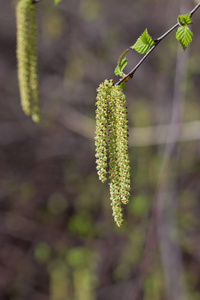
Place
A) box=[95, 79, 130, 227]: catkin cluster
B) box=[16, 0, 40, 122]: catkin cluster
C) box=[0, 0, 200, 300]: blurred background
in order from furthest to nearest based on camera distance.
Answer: box=[0, 0, 200, 300]: blurred background → box=[16, 0, 40, 122]: catkin cluster → box=[95, 79, 130, 227]: catkin cluster

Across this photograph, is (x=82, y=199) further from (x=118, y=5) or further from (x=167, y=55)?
(x=118, y=5)

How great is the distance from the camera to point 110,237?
4621 mm

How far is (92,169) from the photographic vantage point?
518 cm

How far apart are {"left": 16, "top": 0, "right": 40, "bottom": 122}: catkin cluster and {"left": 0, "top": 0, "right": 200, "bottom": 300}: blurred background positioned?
5.74ft

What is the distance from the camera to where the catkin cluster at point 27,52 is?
5.51 feet

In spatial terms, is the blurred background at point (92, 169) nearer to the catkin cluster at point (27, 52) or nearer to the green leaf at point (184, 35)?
the catkin cluster at point (27, 52)

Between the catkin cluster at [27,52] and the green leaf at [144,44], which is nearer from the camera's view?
the green leaf at [144,44]

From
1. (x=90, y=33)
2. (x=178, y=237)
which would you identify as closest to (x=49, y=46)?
(x=90, y=33)

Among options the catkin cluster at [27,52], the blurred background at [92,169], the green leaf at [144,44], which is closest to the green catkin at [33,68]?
the catkin cluster at [27,52]

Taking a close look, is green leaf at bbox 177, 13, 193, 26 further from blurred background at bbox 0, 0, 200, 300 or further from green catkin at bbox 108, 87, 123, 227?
blurred background at bbox 0, 0, 200, 300

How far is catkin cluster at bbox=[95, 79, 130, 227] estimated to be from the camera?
120 centimetres

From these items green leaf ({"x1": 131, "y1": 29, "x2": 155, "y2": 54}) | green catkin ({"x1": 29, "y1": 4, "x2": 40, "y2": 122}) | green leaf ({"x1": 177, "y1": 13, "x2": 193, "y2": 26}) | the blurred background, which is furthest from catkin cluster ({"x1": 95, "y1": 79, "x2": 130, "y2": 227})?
the blurred background

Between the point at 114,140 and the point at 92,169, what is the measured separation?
3.91 metres

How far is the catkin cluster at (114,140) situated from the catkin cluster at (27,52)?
620 millimetres
